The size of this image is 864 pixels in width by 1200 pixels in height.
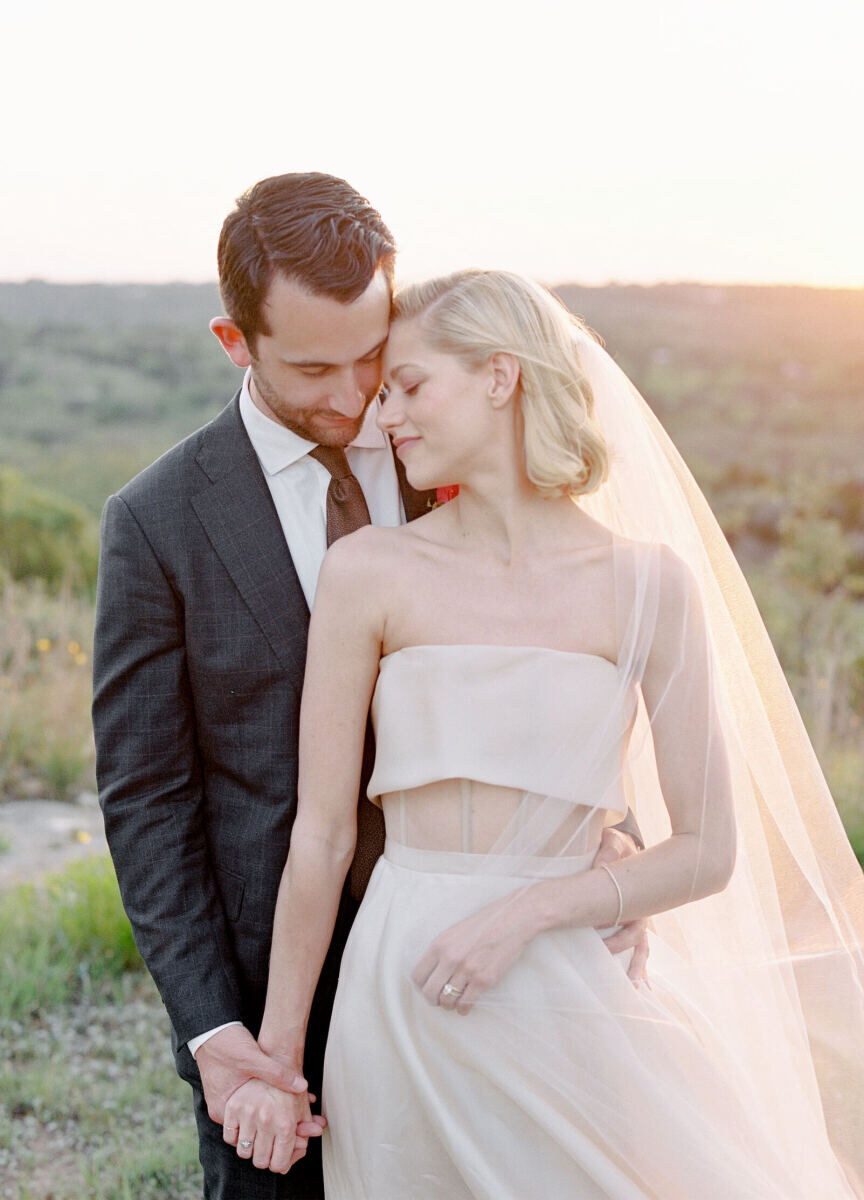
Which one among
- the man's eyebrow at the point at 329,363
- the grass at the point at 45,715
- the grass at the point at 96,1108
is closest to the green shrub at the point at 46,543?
the grass at the point at 45,715

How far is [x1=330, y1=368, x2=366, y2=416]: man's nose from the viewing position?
7.73 ft

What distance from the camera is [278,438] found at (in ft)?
8.30

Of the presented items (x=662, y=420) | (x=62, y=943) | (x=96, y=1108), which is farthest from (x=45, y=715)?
(x=662, y=420)

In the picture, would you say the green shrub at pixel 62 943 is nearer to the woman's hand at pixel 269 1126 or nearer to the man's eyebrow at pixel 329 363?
the woman's hand at pixel 269 1126

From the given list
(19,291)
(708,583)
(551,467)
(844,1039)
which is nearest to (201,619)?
(551,467)

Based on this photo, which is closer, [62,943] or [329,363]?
[329,363]

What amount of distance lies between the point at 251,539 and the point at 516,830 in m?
0.81

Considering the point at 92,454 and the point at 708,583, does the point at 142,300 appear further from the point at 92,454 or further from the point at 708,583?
the point at 708,583

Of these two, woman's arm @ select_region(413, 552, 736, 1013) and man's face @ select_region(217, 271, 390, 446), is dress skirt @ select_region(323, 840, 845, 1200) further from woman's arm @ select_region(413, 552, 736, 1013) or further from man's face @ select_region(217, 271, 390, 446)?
man's face @ select_region(217, 271, 390, 446)

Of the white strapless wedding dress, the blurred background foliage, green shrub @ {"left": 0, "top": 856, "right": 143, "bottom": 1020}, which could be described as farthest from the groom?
the blurred background foliage

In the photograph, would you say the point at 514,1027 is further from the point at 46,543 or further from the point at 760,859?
the point at 46,543

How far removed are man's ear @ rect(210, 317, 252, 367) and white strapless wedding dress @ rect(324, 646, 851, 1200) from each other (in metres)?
0.76

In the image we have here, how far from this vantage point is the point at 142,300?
3158cm

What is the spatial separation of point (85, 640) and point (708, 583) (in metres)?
7.23
